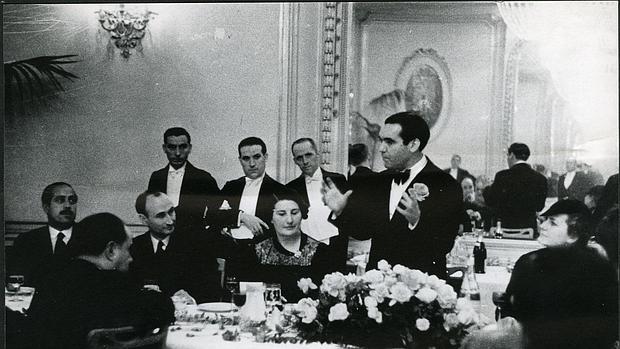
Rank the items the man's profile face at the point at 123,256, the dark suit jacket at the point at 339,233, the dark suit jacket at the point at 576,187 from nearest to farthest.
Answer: the dark suit jacket at the point at 576,187 → the dark suit jacket at the point at 339,233 → the man's profile face at the point at 123,256

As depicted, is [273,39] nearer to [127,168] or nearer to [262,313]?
[127,168]

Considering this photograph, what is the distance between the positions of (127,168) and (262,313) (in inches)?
27.2

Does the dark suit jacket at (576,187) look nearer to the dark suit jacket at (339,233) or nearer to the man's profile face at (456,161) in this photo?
the man's profile face at (456,161)

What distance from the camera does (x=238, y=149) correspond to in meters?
2.32

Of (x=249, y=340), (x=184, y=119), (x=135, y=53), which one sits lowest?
(x=249, y=340)

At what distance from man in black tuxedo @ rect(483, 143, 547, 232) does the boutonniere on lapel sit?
0.64ft

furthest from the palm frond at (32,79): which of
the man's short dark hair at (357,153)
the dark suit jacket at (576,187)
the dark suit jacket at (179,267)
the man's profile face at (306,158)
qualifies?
the dark suit jacket at (576,187)

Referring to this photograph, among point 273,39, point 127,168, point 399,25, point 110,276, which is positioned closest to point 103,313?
point 110,276

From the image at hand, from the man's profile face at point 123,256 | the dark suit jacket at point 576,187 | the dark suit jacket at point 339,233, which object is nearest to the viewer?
the dark suit jacket at point 576,187

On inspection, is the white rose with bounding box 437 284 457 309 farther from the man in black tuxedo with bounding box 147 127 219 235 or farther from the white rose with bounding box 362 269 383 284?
the man in black tuxedo with bounding box 147 127 219 235

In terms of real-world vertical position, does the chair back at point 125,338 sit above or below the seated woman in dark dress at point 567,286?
below

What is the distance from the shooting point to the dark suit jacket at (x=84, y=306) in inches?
93.4

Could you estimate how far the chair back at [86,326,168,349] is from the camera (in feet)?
7.57

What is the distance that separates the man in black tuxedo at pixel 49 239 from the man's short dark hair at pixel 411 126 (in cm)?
117
